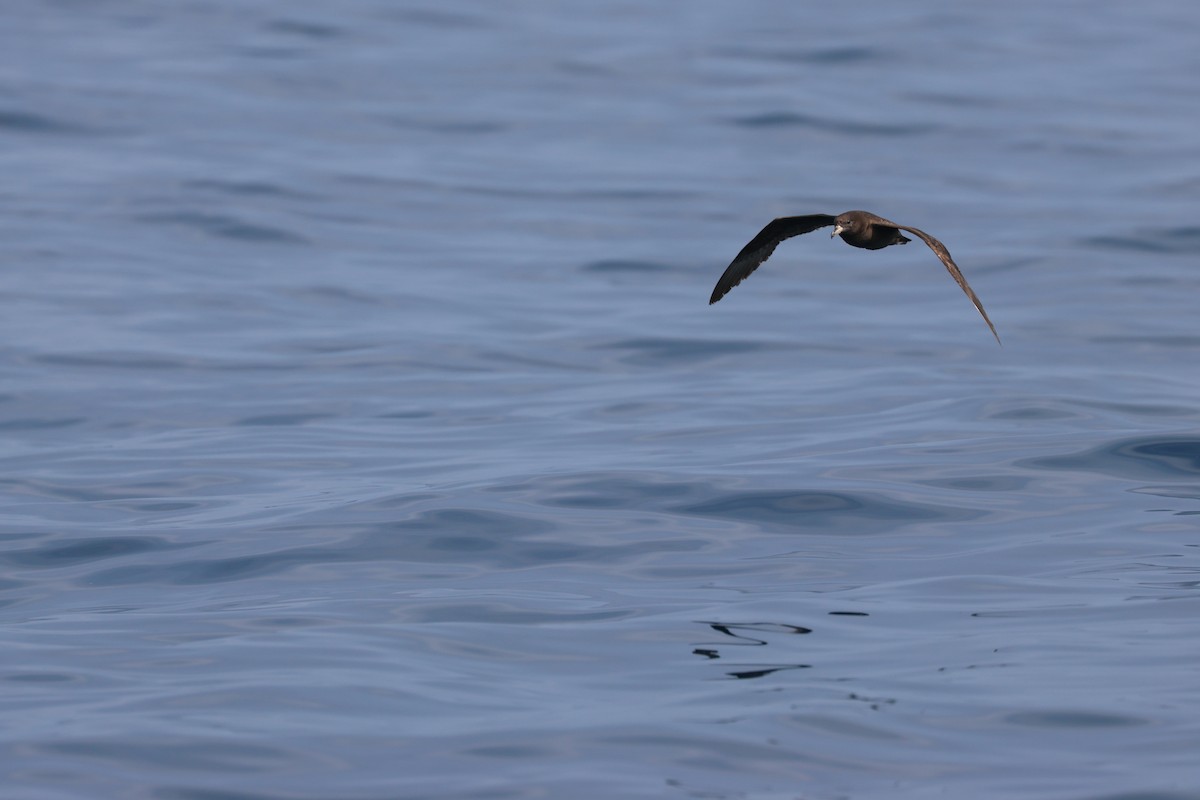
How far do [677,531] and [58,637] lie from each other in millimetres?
3508

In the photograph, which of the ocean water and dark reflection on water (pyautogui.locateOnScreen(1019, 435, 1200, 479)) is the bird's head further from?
dark reflection on water (pyautogui.locateOnScreen(1019, 435, 1200, 479))

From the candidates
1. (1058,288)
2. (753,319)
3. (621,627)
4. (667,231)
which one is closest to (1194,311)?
(1058,288)

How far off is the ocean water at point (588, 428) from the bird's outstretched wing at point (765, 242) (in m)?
1.53

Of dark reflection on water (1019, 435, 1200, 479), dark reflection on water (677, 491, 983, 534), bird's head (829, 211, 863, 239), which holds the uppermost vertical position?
bird's head (829, 211, 863, 239)

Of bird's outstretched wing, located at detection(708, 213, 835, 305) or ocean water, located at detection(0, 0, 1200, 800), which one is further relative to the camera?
bird's outstretched wing, located at detection(708, 213, 835, 305)

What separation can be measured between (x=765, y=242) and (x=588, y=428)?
12.5 ft

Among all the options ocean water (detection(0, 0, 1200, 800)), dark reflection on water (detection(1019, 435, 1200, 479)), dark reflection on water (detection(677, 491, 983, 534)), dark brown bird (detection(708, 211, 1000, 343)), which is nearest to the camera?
ocean water (detection(0, 0, 1200, 800))

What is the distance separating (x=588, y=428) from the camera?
13109mm

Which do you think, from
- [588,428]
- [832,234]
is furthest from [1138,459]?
[588,428]

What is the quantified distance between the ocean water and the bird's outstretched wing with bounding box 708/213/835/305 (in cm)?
153

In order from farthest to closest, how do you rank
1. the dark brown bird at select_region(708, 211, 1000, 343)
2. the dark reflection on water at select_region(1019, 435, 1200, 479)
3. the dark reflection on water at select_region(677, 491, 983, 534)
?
the dark reflection on water at select_region(1019, 435, 1200, 479) < the dark reflection on water at select_region(677, 491, 983, 534) < the dark brown bird at select_region(708, 211, 1000, 343)

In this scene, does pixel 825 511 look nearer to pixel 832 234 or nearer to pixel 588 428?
pixel 832 234

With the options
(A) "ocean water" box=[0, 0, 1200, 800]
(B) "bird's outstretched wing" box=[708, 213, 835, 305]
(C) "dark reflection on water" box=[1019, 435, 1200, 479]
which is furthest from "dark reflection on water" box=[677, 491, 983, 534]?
(B) "bird's outstretched wing" box=[708, 213, 835, 305]

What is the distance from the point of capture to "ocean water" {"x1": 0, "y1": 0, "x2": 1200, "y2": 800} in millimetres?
7219
